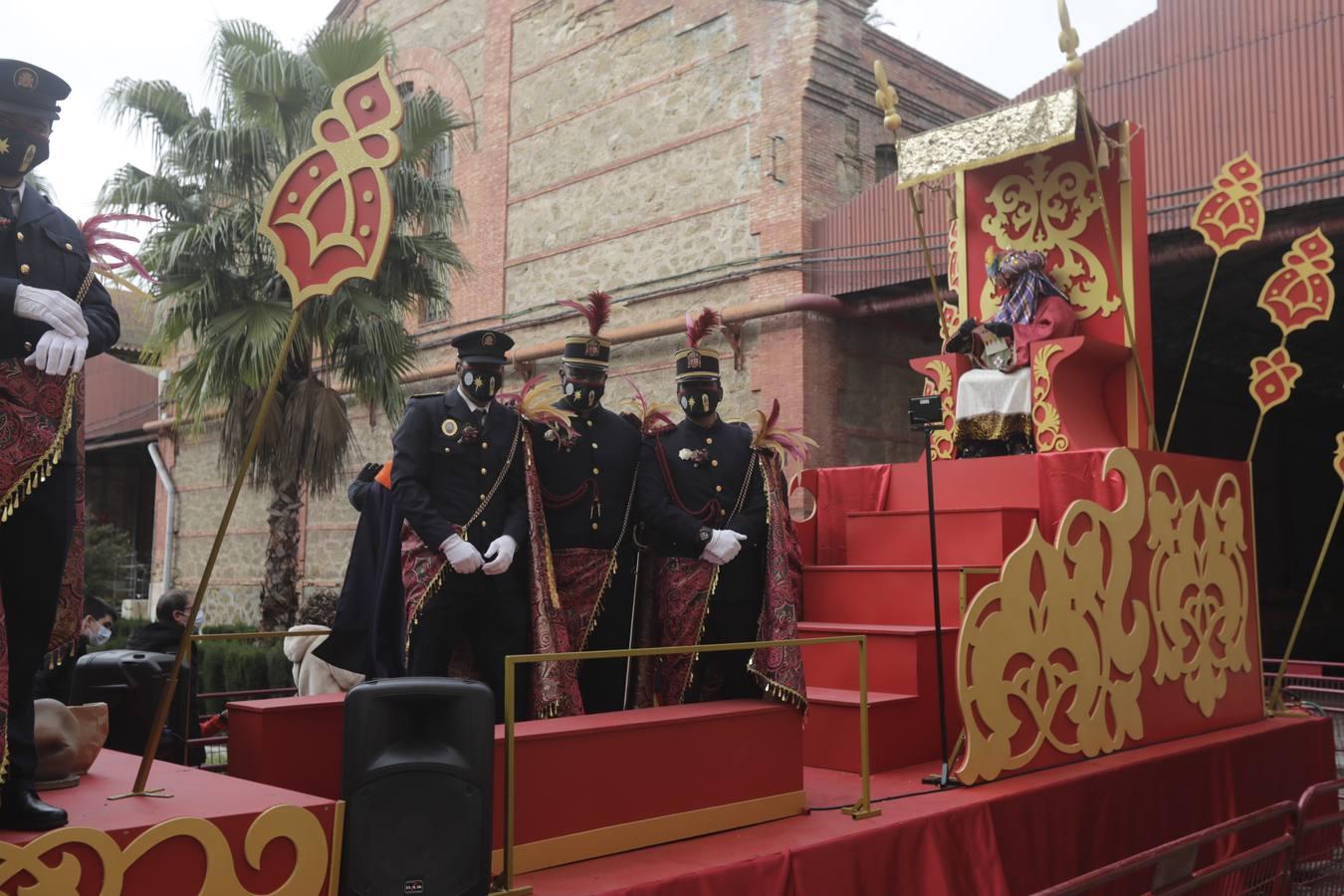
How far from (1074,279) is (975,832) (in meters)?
4.01

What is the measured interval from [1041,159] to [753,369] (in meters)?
7.12

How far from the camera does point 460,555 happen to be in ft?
13.7

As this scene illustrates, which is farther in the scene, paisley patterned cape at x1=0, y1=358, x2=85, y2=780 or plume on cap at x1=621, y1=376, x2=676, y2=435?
plume on cap at x1=621, y1=376, x2=676, y2=435

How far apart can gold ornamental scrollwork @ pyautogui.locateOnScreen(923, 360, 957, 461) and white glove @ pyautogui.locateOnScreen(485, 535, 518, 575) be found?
3544mm

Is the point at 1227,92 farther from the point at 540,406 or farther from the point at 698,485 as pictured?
the point at 540,406

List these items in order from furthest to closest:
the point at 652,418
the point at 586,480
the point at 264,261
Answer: the point at 264,261
the point at 652,418
the point at 586,480

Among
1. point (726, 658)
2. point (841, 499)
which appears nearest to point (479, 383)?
point (726, 658)

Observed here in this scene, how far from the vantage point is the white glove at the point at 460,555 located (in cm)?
417

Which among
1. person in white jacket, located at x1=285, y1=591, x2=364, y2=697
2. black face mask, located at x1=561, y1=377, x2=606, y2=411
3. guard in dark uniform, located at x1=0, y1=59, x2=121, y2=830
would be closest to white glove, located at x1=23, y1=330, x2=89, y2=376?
guard in dark uniform, located at x1=0, y1=59, x2=121, y2=830

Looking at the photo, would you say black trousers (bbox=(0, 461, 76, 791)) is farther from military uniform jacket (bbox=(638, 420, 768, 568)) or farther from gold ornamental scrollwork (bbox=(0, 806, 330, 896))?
military uniform jacket (bbox=(638, 420, 768, 568))

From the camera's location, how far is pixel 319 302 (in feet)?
41.7

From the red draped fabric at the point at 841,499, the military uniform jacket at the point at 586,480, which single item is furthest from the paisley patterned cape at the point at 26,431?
the red draped fabric at the point at 841,499

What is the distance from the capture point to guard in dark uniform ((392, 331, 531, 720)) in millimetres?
4309

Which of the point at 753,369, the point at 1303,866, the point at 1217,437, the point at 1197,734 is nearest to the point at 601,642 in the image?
the point at 1197,734
